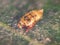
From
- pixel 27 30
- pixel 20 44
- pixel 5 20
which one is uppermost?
pixel 5 20

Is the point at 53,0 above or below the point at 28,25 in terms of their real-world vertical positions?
above

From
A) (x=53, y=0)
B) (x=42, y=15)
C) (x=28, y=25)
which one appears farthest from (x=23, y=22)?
(x=53, y=0)

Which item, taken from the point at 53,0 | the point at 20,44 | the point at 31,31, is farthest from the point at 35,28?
the point at 53,0

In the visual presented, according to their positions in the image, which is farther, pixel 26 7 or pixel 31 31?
pixel 26 7

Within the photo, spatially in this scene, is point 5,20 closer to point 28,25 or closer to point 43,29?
point 28,25

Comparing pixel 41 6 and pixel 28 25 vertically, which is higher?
pixel 41 6

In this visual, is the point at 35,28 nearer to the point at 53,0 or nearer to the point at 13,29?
the point at 13,29
